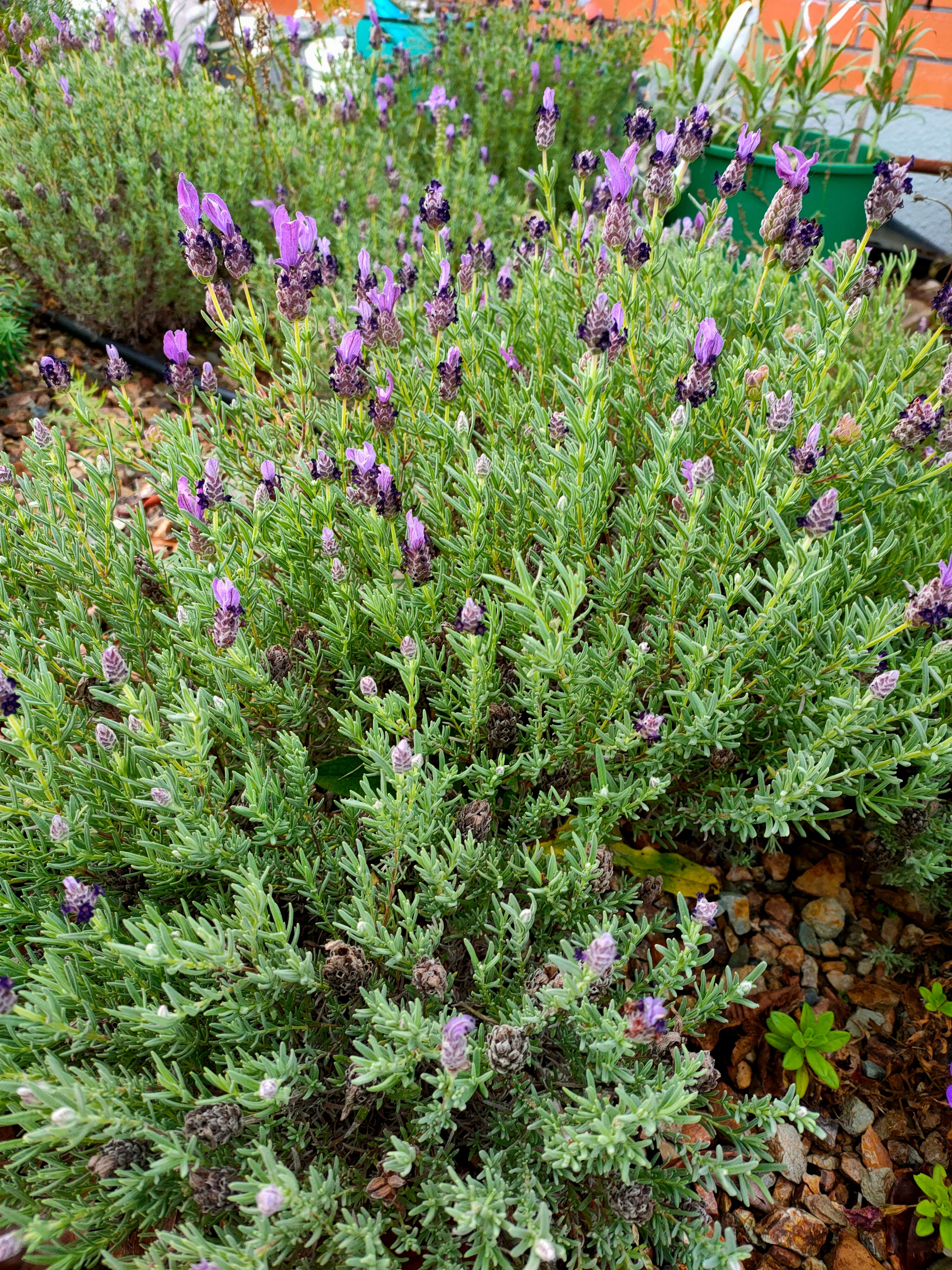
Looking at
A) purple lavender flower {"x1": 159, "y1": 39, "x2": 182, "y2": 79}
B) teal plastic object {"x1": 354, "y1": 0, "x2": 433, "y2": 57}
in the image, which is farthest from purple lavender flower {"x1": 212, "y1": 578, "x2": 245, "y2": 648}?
teal plastic object {"x1": 354, "y1": 0, "x2": 433, "y2": 57}

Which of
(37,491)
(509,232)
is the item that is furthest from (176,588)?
(509,232)

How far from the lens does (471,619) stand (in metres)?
1.40

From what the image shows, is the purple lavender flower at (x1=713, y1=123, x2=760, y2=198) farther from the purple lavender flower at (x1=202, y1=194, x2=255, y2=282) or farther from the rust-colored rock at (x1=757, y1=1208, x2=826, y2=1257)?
the rust-colored rock at (x1=757, y1=1208, x2=826, y2=1257)

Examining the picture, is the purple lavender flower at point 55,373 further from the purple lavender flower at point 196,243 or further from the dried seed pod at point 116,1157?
the dried seed pod at point 116,1157

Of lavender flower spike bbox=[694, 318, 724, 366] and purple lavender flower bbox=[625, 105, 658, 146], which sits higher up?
purple lavender flower bbox=[625, 105, 658, 146]

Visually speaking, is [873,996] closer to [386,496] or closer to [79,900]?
[386,496]

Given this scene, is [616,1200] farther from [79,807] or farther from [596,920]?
[79,807]

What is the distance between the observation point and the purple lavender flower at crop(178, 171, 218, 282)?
1.68 m

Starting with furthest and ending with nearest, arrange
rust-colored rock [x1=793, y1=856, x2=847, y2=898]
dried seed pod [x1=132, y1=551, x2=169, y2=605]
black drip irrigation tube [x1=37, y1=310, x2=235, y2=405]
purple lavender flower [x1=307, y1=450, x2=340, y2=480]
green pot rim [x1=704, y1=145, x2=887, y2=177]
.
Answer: green pot rim [x1=704, y1=145, x2=887, y2=177] → black drip irrigation tube [x1=37, y1=310, x2=235, y2=405] → rust-colored rock [x1=793, y1=856, x2=847, y2=898] → dried seed pod [x1=132, y1=551, x2=169, y2=605] → purple lavender flower [x1=307, y1=450, x2=340, y2=480]

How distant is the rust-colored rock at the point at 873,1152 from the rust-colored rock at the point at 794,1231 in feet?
0.54

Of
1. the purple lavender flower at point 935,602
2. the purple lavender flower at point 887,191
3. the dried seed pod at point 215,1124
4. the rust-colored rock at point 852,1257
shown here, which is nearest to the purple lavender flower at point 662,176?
the purple lavender flower at point 887,191

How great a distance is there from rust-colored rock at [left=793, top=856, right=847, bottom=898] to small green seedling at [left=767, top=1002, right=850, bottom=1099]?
0.35 metres

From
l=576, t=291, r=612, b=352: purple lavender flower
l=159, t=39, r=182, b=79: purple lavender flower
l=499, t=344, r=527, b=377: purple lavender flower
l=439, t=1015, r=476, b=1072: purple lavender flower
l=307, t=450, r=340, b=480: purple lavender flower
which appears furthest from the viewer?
l=159, t=39, r=182, b=79: purple lavender flower

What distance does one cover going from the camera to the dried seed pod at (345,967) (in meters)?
1.31
